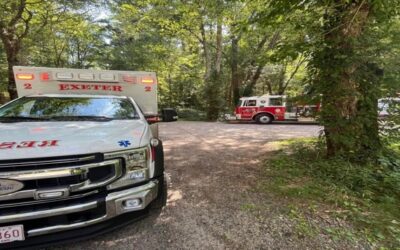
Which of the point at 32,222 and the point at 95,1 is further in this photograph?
the point at 95,1

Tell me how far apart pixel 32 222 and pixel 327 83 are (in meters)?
4.61

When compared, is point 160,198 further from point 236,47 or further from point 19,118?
point 236,47

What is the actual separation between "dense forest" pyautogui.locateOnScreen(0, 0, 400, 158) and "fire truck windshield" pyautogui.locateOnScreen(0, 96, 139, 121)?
337cm

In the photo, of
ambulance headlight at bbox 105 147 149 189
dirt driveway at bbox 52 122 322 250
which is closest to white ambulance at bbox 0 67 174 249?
ambulance headlight at bbox 105 147 149 189

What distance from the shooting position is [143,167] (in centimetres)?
256

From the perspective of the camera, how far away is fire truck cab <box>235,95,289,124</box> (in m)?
16.5

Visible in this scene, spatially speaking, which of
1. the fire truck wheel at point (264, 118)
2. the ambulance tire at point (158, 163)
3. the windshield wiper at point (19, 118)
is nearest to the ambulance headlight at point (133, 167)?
the ambulance tire at point (158, 163)

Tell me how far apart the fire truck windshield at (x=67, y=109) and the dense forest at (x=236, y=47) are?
3.37 m

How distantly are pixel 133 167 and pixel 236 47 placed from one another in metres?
19.1

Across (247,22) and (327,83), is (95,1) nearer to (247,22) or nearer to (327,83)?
(247,22)

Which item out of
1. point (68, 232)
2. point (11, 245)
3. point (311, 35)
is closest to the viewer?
point (11, 245)

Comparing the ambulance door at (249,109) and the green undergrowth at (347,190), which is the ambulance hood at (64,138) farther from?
the ambulance door at (249,109)

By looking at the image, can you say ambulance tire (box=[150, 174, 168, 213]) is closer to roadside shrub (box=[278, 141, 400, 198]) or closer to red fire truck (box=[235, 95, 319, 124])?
roadside shrub (box=[278, 141, 400, 198])

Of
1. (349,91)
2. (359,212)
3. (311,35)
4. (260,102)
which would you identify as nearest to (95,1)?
(260,102)
